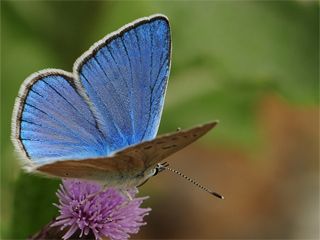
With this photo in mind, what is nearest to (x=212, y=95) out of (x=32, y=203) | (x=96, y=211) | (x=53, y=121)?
(x=32, y=203)

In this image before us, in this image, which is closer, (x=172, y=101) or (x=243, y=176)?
(x=172, y=101)

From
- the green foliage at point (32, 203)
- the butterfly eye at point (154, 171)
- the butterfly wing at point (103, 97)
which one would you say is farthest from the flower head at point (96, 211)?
the green foliage at point (32, 203)

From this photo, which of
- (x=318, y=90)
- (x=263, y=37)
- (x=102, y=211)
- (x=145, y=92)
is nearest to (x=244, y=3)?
(x=263, y=37)

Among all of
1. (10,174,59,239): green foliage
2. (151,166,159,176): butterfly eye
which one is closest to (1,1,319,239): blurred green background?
(10,174,59,239): green foliage

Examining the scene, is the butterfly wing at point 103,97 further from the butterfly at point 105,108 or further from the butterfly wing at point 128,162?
the butterfly wing at point 128,162

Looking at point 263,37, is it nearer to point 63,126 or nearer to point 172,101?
point 172,101

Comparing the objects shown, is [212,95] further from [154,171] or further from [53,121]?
[53,121]
